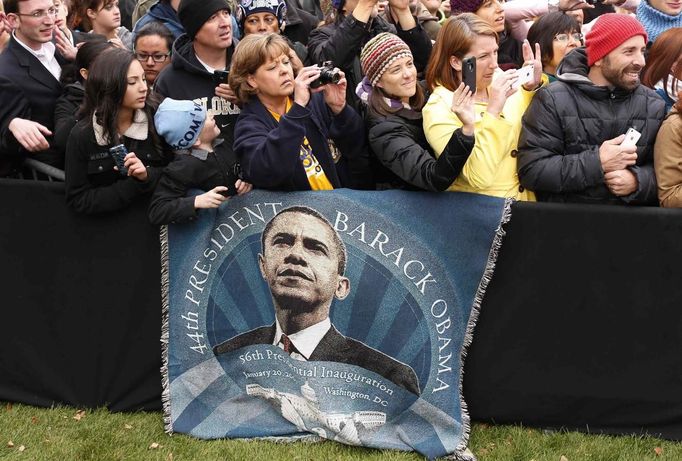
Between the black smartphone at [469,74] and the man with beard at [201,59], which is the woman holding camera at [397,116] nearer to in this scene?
the black smartphone at [469,74]

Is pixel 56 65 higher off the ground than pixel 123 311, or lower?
higher

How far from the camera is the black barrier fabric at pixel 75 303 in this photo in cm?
519

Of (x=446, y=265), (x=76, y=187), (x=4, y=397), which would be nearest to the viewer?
(x=446, y=265)

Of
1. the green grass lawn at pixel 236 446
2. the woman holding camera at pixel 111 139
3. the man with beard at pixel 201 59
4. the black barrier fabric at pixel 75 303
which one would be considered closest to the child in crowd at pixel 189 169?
the woman holding camera at pixel 111 139

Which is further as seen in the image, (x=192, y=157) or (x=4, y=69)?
(x=4, y=69)

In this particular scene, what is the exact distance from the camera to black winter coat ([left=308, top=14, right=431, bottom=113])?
17.8ft

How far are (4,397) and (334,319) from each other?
6.66ft

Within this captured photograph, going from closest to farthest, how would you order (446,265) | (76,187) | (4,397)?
(446,265)
(76,187)
(4,397)

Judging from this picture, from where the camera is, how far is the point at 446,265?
4699 millimetres

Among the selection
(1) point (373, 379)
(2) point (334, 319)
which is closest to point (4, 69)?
(2) point (334, 319)

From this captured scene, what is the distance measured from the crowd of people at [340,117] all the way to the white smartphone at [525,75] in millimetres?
15

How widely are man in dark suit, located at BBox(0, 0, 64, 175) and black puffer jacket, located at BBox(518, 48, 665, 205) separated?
8.33 ft

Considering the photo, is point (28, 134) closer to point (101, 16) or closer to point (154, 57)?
point (154, 57)

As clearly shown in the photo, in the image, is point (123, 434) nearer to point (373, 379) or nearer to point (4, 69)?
point (373, 379)
